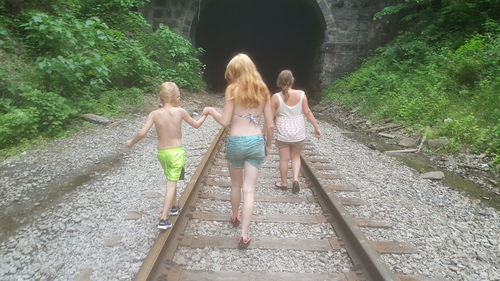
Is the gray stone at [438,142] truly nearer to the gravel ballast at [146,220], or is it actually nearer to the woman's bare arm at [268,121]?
the gravel ballast at [146,220]

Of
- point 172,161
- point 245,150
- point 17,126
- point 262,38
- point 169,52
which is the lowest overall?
point 17,126

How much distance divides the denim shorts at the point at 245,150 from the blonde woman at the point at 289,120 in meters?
1.14

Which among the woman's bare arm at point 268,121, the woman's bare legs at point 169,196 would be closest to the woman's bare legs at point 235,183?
the woman's bare arm at point 268,121

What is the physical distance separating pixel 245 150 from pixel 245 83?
561 mm

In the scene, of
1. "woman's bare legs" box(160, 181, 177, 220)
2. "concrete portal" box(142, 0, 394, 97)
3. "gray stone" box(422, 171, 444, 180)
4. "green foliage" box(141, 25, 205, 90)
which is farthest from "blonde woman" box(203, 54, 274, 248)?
"concrete portal" box(142, 0, 394, 97)

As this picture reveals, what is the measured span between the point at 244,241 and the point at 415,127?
250 inches

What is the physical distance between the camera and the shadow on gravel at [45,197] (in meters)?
3.37

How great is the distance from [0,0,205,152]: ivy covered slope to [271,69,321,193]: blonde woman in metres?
4.36

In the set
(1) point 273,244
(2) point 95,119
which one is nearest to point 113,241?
(1) point 273,244

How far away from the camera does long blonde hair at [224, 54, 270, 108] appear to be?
2744 mm

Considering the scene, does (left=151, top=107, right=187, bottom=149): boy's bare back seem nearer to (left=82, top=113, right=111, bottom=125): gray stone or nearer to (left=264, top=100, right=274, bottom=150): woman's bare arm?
(left=264, top=100, right=274, bottom=150): woman's bare arm

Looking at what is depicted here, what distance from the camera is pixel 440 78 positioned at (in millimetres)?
9000

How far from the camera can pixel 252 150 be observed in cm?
290

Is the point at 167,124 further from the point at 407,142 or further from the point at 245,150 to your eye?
the point at 407,142
